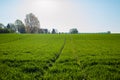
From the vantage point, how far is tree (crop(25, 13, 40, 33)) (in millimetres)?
161750

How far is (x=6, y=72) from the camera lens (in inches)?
582

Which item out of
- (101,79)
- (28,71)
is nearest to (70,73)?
(101,79)

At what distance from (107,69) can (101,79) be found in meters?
3.35

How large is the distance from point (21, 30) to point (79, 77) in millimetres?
184749

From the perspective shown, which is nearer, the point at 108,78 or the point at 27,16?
the point at 108,78

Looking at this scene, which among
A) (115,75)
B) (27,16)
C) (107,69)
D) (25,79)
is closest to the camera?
(25,79)

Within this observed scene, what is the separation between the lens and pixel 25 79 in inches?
505

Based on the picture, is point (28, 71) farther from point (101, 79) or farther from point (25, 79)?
point (101, 79)

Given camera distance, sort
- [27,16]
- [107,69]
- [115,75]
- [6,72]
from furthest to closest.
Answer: [27,16] → [107,69] → [6,72] → [115,75]

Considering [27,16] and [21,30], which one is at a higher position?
[27,16]

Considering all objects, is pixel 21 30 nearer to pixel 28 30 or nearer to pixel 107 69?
Answer: pixel 28 30

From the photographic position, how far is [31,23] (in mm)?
161500

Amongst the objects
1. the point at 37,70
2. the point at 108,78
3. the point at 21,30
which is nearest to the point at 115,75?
the point at 108,78

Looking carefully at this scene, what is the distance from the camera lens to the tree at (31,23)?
16175cm
